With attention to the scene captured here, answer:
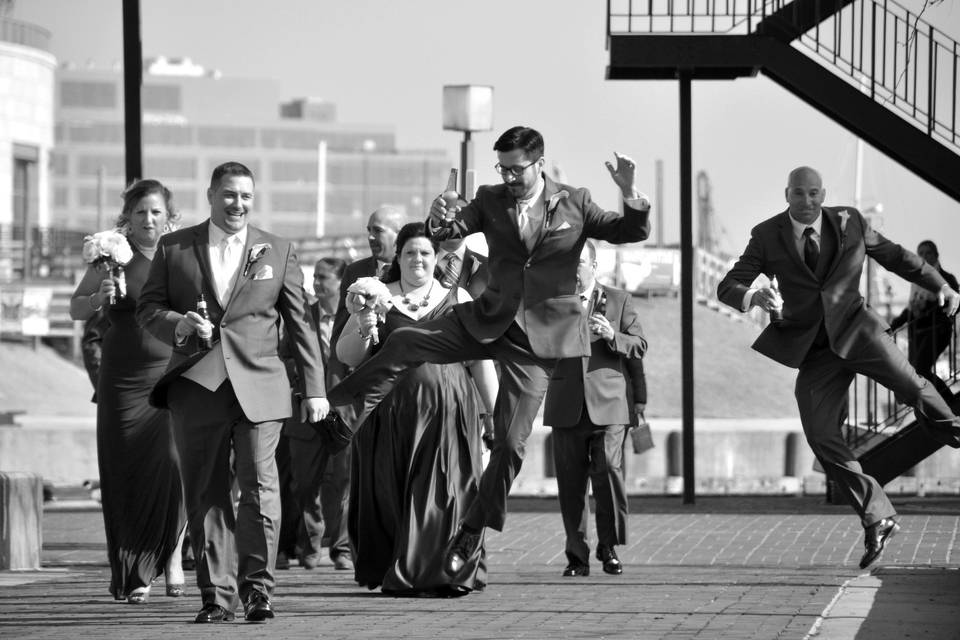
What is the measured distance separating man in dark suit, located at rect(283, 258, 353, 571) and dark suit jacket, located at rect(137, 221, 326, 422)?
135 inches

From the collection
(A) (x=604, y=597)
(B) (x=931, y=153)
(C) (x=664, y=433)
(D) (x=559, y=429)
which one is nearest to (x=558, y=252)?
(A) (x=604, y=597)

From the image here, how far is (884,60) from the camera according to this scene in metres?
17.6

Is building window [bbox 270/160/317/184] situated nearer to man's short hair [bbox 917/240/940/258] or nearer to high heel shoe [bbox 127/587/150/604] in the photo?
man's short hair [bbox 917/240/940/258]

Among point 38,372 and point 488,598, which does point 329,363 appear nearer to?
point 488,598

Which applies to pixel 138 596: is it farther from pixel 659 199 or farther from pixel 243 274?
pixel 659 199

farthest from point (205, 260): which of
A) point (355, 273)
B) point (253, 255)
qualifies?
point (355, 273)

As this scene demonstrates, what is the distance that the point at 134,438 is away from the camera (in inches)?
411

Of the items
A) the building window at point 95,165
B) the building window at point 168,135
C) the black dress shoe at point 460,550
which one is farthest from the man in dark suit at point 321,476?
the building window at point 168,135

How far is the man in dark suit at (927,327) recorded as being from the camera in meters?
18.1

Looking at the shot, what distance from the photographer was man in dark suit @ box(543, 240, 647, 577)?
12125 millimetres

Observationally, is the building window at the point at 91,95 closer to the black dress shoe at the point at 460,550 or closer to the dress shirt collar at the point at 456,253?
the dress shirt collar at the point at 456,253

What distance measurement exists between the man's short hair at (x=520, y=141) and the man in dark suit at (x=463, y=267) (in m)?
1.61

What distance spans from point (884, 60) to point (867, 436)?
11.8ft

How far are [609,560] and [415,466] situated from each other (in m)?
1.77
